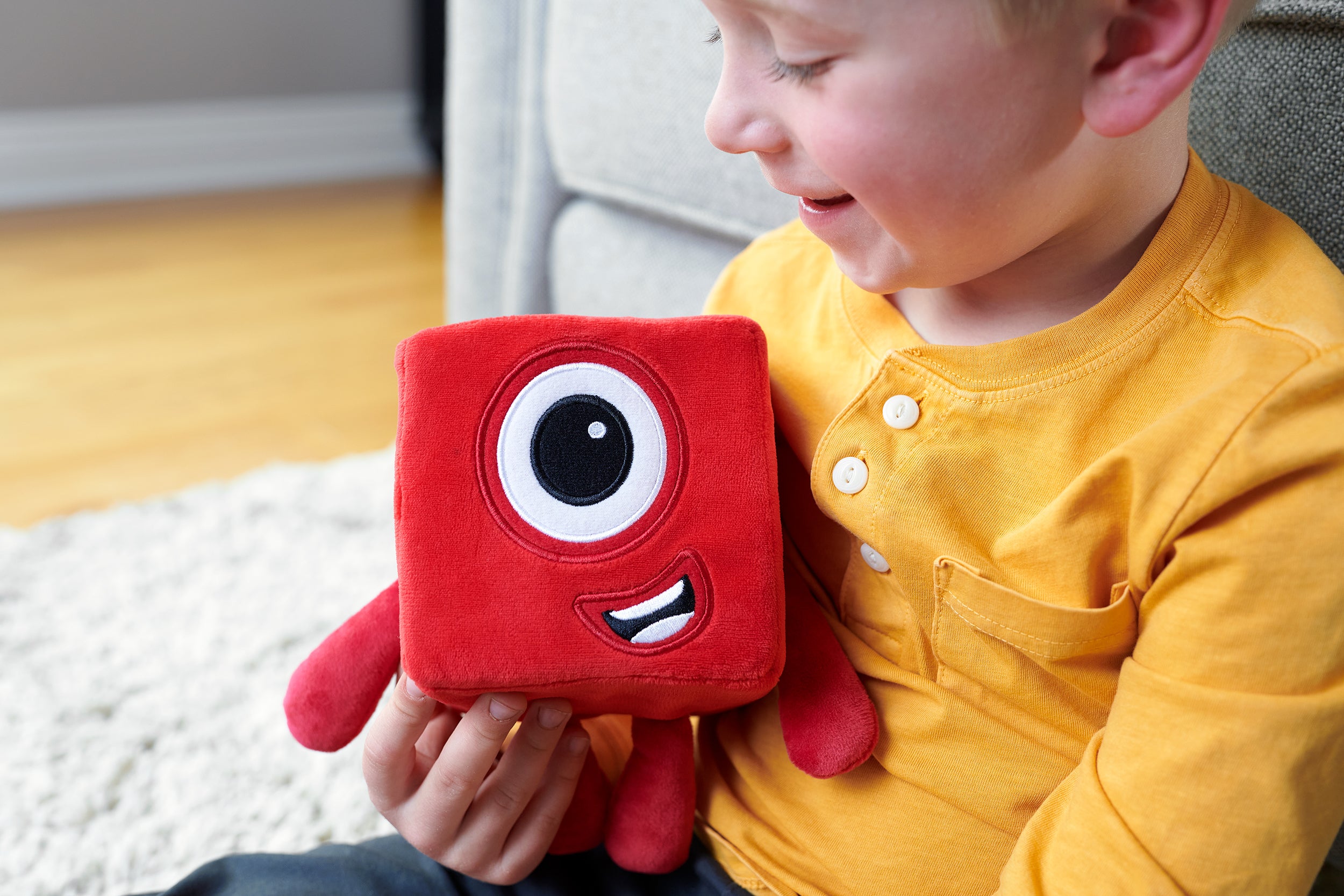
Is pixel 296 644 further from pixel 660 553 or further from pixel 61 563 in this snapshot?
pixel 660 553

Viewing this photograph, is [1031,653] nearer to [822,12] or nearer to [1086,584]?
[1086,584]

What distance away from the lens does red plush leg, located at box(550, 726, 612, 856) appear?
61cm

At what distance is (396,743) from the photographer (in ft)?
1.82

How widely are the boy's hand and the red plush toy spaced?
1.4 inches

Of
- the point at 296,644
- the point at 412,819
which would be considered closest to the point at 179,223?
the point at 296,644

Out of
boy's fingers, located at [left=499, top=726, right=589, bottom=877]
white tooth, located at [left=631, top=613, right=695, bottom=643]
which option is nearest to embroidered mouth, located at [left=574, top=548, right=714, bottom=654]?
white tooth, located at [left=631, top=613, right=695, bottom=643]

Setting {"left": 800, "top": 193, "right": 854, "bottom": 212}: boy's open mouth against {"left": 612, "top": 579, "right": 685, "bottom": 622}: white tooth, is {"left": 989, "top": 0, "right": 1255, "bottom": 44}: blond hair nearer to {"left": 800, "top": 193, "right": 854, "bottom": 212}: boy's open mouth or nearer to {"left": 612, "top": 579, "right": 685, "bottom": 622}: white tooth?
{"left": 800, "top": 193, "right": 854, "bottom": 212}: boy's open mouth

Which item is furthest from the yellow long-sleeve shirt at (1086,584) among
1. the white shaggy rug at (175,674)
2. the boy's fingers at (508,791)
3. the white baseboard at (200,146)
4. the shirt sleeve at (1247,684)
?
the white baseboard at (200,146)

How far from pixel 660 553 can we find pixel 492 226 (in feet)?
2.79

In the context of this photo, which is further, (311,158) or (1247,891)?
(311,158)

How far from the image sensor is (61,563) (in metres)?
1.08

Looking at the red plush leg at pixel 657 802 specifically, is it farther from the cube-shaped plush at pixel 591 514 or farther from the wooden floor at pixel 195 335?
the wooden floor at pixel 195 335

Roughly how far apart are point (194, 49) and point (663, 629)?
8.26 ft

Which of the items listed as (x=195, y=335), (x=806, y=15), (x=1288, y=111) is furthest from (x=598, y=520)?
(x=195, y=335)
